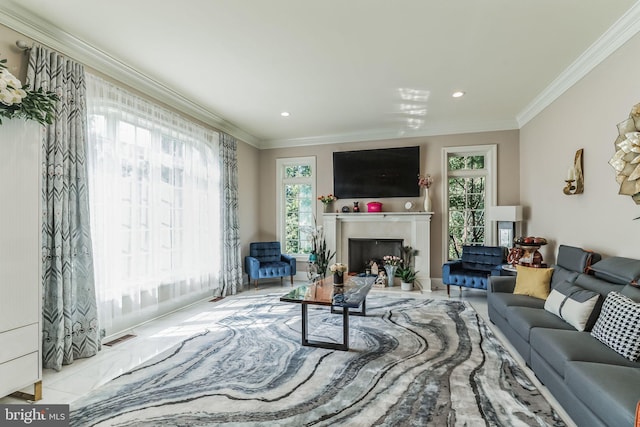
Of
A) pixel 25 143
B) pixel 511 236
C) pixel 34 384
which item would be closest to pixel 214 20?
pixel 25 143

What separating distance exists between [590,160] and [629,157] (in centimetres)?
80

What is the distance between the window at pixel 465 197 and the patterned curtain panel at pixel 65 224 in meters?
5.38

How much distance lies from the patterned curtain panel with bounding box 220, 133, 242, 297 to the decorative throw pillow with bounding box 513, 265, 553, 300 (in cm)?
424

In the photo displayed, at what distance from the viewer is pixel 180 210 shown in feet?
14.2

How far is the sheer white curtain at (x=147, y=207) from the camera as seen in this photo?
124 inches

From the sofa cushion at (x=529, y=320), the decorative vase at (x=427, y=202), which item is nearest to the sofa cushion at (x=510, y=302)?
the sofa cushion at (x=529, y=320)

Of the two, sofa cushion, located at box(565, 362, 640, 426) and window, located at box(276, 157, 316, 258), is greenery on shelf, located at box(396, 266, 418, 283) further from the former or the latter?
sofa cushion, located at box(565, 362, 640, 426)

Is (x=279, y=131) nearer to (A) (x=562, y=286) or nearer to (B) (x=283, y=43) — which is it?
(B) (x=283, y=43)

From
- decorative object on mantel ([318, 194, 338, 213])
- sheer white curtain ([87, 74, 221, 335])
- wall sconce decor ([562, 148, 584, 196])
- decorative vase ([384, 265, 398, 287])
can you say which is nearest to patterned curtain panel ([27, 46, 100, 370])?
sheer white curtain ([87, 74, 221, 335])

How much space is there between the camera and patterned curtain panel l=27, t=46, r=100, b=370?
258 cm

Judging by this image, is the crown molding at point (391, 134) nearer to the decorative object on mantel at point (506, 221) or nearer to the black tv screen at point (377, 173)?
the black tv screen at point (377, 173)

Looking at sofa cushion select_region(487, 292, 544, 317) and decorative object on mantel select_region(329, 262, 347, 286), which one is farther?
decorative object on mantel select_region(329, 262, 347, 286)

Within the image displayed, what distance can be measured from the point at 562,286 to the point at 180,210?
465 cm

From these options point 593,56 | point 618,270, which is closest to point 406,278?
point 618,270
